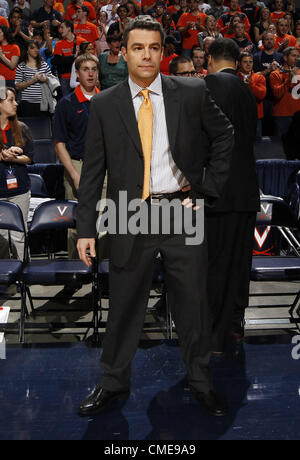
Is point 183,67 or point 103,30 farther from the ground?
point 103,30

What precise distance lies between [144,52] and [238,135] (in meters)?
0.89

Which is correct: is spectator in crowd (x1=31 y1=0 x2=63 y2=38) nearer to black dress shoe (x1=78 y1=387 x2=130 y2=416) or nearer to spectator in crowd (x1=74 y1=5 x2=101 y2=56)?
spectator in crowd (x1=74 y1=5 x2=101 y2=56)

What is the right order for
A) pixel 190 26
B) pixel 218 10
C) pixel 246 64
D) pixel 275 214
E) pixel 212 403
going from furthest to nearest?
pixel 218 10 → pixel 190 26 → pixel 246 64 → pixel 275 214 → pixel 212 403

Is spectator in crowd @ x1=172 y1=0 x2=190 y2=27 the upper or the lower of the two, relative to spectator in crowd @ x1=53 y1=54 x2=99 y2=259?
upper

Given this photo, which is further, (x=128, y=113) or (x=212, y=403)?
(x=212, y=403)

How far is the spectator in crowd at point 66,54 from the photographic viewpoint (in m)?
7.82

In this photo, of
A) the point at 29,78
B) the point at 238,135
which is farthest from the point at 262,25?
the point at 238,135

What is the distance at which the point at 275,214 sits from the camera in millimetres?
4246

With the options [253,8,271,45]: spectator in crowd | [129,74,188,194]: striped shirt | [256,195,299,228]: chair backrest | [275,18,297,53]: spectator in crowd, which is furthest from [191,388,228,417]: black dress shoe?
[253,8,271,45]: spectator in crowd

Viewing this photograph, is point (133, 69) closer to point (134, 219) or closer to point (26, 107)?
point (134, 219)

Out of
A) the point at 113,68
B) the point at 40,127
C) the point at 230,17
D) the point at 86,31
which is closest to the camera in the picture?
the point at 40,127

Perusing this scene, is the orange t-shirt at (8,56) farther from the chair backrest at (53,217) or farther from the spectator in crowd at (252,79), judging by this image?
the chair backrest at (53,217)

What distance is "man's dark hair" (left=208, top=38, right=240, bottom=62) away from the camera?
287 cm

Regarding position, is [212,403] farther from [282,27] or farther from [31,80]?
[282,27]
